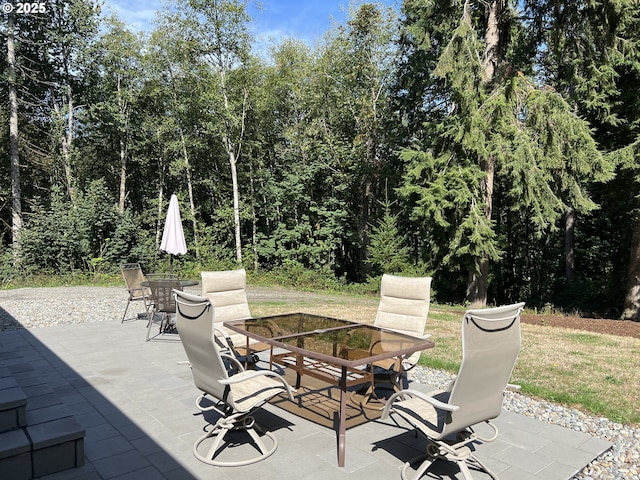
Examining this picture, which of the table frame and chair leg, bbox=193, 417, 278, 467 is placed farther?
the table frame

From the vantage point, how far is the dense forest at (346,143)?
10727 mm

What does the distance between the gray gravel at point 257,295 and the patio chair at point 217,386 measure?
6.75 feet

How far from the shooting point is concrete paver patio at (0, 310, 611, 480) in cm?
271

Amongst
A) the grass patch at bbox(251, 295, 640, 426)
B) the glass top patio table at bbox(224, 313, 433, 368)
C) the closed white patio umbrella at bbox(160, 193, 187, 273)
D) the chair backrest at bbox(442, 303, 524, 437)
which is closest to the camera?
the chair backrest at bbox(442, 303, 524, 437)

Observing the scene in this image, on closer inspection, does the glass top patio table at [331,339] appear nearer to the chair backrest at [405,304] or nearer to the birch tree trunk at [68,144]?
the chair backrest at [405,304]

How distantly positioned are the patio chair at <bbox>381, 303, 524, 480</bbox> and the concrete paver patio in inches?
9.6

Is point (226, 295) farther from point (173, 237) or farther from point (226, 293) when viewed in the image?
point (173, 237)

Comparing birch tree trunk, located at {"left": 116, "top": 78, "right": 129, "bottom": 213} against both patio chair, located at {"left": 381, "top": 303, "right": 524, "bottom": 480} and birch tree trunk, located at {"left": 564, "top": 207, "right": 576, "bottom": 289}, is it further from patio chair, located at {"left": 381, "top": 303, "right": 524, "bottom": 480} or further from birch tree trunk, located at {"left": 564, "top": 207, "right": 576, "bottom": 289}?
birch tree trunk, located at {"left": 564, "top": 207, "right": 576, "bottom": 289}

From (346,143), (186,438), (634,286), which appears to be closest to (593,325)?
(634,286)

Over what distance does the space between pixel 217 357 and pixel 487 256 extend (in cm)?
1021

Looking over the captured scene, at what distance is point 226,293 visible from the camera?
504 centimetres

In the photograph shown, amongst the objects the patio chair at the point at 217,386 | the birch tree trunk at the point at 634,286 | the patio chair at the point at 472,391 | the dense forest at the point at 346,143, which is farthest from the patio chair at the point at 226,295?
the birch tree trunk at the point at 634,286

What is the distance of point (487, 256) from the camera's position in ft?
38.2

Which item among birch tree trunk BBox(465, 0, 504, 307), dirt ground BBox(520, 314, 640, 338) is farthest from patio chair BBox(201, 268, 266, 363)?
birch tree trunk BBox(465, 0, 504, 307)
